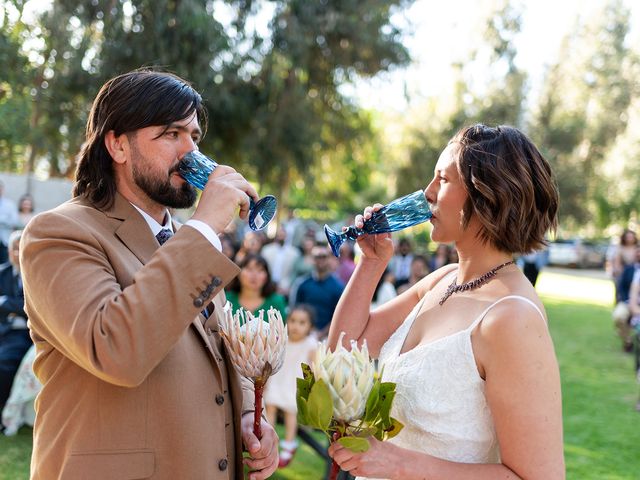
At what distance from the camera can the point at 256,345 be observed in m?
1.99

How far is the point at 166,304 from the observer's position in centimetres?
171

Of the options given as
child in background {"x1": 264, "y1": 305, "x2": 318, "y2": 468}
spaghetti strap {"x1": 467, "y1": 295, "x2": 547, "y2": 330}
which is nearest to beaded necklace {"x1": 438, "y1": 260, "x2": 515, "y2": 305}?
spaghetti strap {"x1": 467, "y1": 295, "x2": 547, "y2": 330}

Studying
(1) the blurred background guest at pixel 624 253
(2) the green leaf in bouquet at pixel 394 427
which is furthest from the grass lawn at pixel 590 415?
(1) the blurred background guest at pixel 624 253

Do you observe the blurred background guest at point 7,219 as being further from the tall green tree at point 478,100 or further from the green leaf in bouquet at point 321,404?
the tall green tree at point 478,100

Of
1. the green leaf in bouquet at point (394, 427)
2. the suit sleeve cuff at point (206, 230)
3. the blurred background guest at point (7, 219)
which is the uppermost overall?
the suit sleeve cuff at point (206, 230)

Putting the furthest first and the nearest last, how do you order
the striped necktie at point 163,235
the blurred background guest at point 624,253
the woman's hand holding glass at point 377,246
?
1. the blurred background guest at point 624,253
2. the woman's hand holding glass at point 377,246
3. the striped necktie at point 163,235

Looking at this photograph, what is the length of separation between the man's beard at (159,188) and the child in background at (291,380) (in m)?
3.99

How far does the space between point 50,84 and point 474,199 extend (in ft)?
44.5

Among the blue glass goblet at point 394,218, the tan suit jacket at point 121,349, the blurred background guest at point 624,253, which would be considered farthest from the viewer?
the blurred background guest at point 624,253

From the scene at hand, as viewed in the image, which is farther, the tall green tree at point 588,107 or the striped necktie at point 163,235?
the tall green tree at point 588,107

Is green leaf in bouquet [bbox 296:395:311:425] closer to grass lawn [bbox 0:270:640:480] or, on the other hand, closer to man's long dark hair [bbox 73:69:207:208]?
grass lawn [bbox 0:270:640:480]

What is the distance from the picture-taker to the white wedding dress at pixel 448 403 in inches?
83.2

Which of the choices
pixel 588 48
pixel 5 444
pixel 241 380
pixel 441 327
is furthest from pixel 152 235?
pixel 588 48

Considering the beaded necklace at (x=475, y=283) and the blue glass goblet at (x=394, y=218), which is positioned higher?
the blue glass goblet at (x=394, y=218)
